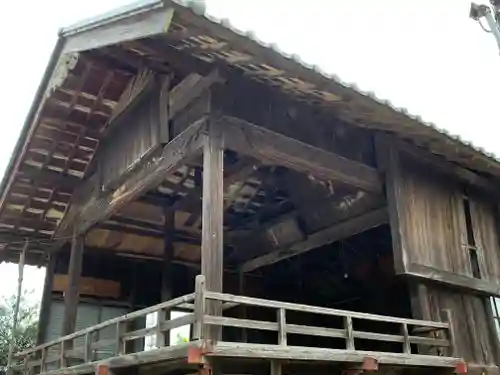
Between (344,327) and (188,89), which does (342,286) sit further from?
(188,89)

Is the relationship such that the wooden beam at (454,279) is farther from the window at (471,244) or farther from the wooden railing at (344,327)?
the wooden railing at (344,327)

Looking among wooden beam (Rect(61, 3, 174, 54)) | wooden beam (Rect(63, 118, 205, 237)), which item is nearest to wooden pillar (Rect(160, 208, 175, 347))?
wooden beam (Rect(63, 118, 205, 237))

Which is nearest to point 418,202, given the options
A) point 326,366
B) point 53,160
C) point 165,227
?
point 326,366

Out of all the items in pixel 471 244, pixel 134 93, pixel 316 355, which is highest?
pixel 134 93

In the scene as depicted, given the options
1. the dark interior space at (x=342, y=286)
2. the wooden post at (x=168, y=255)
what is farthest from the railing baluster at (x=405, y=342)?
the wooden post at (x=168, y=255)

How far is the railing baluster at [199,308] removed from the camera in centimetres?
529

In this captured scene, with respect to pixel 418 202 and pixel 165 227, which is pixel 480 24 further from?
pixel 165 227

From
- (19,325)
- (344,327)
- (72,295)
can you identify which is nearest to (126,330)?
(344,327)

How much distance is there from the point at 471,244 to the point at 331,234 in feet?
8.06

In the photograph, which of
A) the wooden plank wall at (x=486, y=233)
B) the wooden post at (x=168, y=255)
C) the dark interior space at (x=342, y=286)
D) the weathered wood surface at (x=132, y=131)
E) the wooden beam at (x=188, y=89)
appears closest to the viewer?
the wooden beam at (x=188, y=89)

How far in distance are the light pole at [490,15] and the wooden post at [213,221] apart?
3.83 metres

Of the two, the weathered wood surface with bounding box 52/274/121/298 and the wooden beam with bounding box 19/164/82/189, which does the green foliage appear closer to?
the weathered wood surface with bounding box 52/274/121/298

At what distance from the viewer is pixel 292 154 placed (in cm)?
757

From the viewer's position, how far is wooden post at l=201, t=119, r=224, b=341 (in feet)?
19.6
